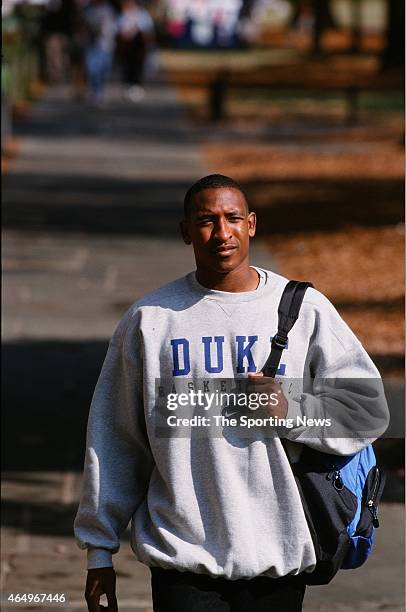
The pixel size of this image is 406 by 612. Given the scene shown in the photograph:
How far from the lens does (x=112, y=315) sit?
12062mm

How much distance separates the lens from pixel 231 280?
394 centimetres

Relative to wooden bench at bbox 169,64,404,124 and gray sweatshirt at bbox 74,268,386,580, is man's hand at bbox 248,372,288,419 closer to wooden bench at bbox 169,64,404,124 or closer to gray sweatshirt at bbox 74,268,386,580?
gray sweatshirt at bbox 74,268,386,580

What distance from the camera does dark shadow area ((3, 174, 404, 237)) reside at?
680 inches

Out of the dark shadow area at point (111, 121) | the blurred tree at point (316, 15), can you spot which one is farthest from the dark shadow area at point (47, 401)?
the blurred tree at point (316, 15)

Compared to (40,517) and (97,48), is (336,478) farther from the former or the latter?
(97,48)

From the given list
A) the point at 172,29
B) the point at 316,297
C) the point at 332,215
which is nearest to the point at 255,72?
the point at 172,29

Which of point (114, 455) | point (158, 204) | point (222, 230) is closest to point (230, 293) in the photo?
point (222, 230)

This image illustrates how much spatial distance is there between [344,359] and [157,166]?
737 inches

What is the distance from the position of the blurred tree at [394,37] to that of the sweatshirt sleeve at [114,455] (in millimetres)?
38212

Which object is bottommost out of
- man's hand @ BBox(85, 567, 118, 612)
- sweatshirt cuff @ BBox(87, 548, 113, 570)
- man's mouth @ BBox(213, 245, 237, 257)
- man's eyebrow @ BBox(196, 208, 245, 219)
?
man's hand @ BBox(85, 567, 118, 612)

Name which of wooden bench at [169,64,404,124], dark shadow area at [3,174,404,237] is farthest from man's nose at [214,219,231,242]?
wooden bench at [169,64,404,124]

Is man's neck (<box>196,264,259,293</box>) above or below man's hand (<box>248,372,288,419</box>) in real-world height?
above

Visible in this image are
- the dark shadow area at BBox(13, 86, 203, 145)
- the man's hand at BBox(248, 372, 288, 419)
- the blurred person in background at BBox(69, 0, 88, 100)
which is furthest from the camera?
the blurred person in background at BBox(69, 0, 88, 100)

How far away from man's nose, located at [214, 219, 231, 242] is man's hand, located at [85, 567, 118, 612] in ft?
2.76
